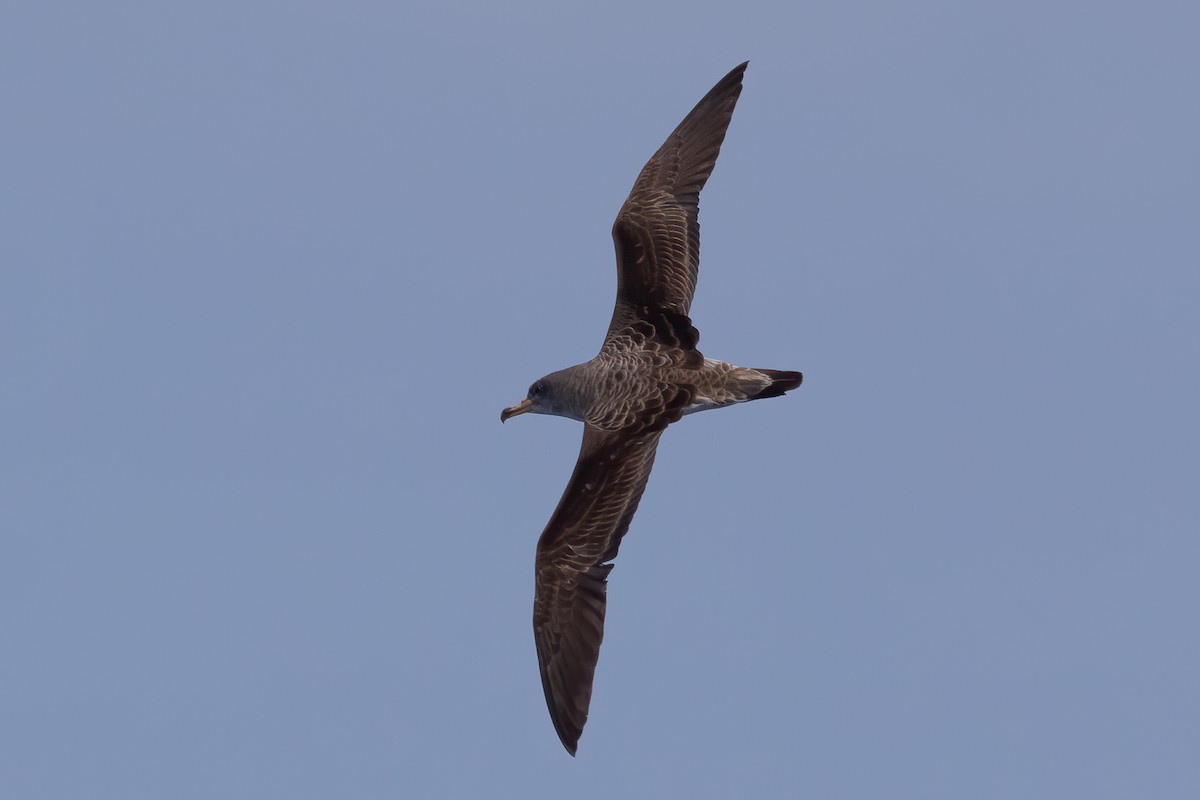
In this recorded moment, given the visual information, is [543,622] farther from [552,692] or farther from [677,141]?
[677,141]

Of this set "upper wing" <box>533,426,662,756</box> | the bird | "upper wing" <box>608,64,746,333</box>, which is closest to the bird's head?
the bird

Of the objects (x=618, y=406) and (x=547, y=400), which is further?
(x=547, y=400)

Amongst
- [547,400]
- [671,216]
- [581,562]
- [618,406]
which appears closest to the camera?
[581,562]

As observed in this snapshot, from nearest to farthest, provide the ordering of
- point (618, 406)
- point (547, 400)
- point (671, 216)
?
point (618, 406) → point (547, 400) → point (671, 216)

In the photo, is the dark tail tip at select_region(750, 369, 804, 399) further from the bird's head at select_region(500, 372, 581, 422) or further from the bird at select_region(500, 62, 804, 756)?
the bird's head at select_region(500, 372, 581, 422)

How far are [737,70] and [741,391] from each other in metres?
4.21

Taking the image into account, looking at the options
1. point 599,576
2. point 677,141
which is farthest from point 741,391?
point 677,141

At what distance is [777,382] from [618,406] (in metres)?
1.74

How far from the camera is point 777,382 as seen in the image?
50.3ft

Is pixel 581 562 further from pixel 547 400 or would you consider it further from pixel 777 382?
pixel 777 382

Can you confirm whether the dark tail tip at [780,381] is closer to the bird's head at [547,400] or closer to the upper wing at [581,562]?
the upper wing at [581,562]

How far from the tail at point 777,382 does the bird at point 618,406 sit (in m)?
0.01

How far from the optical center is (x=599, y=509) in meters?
14.9

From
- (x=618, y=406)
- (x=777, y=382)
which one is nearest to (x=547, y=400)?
(x=618, y=406)
